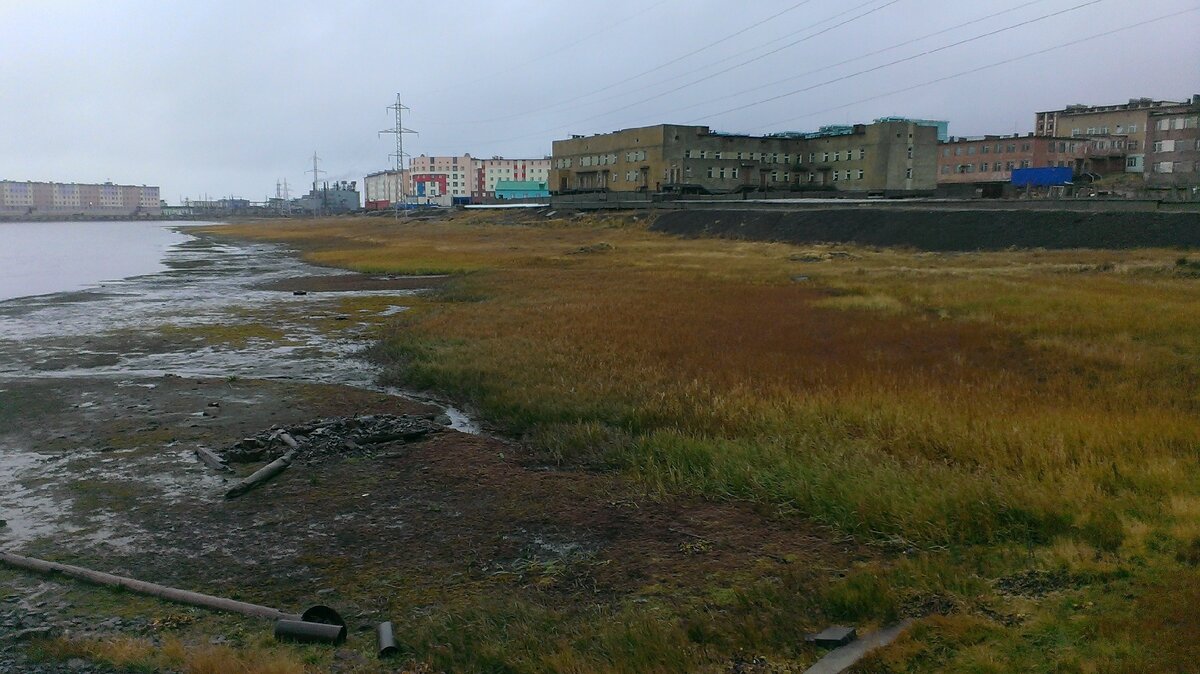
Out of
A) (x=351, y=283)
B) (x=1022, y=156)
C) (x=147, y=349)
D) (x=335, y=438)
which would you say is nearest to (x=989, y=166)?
(x=1022, y=156)

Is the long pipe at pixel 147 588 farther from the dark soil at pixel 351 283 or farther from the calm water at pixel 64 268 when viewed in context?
the calm water at pixel 64 268

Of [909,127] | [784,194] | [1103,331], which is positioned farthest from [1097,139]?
[1103,331]

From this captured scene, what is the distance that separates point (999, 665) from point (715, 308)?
1939 centimetres

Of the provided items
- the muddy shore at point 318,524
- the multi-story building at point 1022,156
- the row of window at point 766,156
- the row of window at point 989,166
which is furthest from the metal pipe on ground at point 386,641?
the row of window at point 989,166

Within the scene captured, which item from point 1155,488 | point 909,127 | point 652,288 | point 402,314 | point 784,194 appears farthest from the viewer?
point 909,127

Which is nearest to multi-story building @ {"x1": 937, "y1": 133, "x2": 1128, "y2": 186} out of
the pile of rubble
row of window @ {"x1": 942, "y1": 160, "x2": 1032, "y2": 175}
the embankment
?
row of window @ {"x1": 942, "y1": 160, "x2": 1032, "y2": 175}

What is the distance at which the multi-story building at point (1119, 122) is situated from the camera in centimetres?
10395

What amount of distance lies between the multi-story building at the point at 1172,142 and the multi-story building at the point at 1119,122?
3.28 metres

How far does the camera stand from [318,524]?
9.80m

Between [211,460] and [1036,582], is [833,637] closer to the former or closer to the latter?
[1036,582]

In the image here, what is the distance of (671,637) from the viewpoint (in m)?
6.53

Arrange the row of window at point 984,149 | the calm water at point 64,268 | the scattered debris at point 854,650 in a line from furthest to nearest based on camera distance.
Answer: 1. the row of window at point 984,149
2. the calm water at point 64,268
3. the scattered debris at point 854,650

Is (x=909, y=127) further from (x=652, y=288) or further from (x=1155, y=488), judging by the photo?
(x=1155, y=488)

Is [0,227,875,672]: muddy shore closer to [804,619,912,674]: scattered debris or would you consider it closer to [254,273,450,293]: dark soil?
[804,619,912,674]: scattered debris
